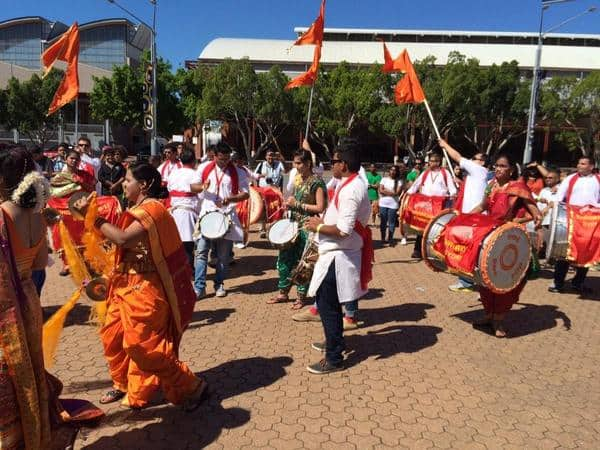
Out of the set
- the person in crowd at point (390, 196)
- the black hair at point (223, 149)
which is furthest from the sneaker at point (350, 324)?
the person in crowd at point (390, 196)

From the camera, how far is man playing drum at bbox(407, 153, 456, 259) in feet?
25.8

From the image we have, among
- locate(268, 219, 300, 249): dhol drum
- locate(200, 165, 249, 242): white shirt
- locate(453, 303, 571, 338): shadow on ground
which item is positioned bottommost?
locate(453, 303, 571, 338): shadow on ground

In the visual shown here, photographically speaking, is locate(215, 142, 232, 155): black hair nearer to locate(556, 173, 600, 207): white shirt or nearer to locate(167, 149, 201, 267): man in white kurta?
locate(167, 149, 201, 267): man in white kurta

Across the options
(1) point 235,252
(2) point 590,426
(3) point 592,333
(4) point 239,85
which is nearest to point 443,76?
(4) point 239,85

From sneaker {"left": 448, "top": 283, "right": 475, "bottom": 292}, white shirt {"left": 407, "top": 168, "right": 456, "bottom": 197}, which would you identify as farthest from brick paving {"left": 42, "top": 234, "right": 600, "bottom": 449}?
white shirt {"left": 407, "top": 168, "right": 456, "bottom": 197}

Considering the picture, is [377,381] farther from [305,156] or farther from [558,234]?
[558,234]

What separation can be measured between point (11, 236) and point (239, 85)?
Answer: 102 feet

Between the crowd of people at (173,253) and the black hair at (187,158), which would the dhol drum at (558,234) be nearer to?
the crowd of people at (173,253)

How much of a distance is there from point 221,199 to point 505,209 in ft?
11.0

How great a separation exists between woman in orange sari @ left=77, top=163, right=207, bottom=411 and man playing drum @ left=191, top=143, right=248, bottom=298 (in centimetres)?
266

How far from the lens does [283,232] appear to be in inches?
224

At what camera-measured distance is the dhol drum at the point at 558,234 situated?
19.5 ft

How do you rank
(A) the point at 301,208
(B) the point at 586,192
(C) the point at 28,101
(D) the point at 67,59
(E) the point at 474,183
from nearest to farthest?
1. (A) the point at 301,208
2. (E) the point at 474,183
3. (B) the point at 586,192
4. (D) the point at 67,59
5. (C) the point at 28,101

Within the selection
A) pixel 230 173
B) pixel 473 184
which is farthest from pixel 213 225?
pixel 473 184
